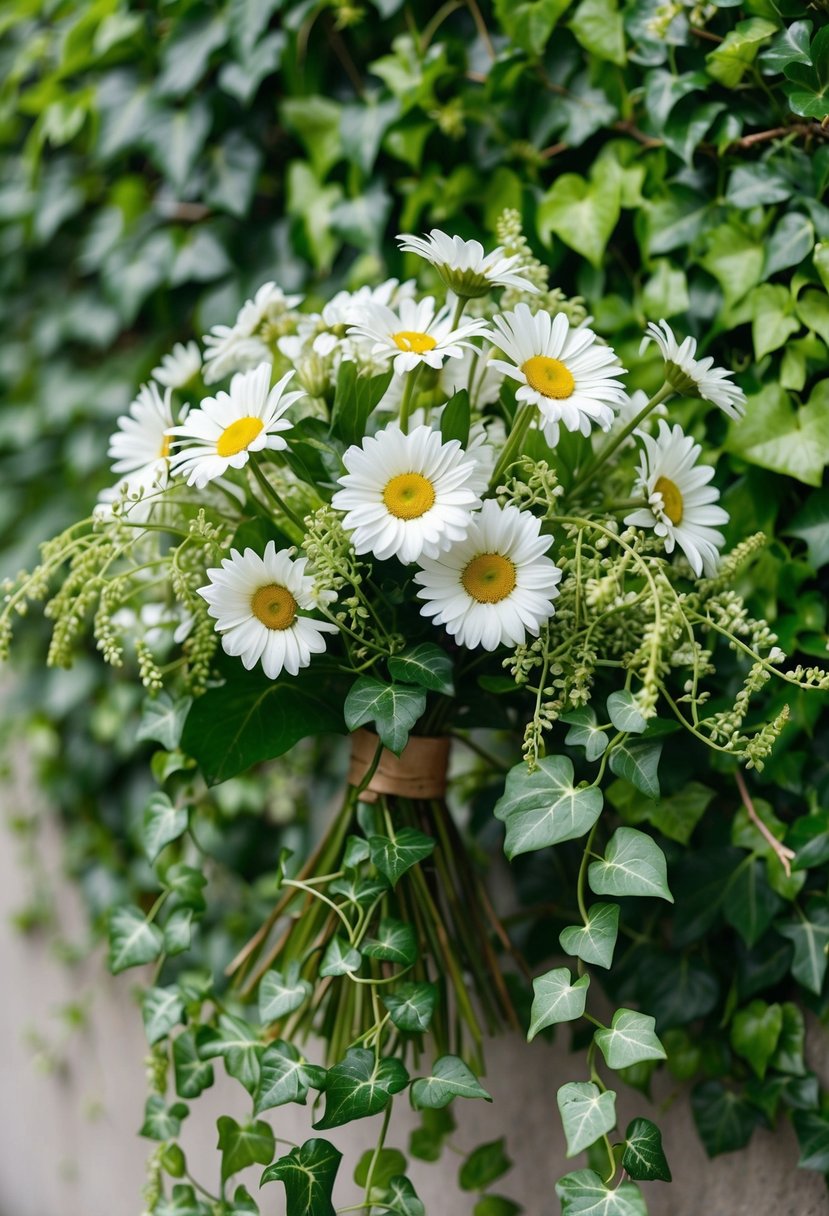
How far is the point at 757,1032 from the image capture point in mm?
869

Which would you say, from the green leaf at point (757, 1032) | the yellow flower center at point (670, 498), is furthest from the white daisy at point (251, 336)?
the green leaf at point (757, 1032)

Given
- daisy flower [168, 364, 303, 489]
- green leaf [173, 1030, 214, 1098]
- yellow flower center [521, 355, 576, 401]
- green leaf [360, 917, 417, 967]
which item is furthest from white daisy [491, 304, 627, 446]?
green leaf [173, 1030, 214, 1098]

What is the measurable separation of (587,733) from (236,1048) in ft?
1.32

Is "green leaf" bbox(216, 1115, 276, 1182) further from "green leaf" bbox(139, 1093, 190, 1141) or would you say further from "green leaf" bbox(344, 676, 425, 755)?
"green leaf" bbox(344, 676, 425, 755)

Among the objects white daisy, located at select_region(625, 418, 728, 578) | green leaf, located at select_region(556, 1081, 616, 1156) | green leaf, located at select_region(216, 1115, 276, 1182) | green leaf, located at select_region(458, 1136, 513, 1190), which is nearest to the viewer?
green leaf, located at select_region(556, 1081, 616, 1156)

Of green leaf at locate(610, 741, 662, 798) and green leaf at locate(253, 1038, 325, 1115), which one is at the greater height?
green leaf at locate(610, 741, 662, 798)

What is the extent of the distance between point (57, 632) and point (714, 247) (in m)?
0.65

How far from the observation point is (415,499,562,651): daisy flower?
26.3 inches

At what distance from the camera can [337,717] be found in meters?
0.80

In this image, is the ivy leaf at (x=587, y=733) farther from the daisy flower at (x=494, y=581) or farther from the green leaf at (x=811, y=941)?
the green leaf at (x=811, y=941)

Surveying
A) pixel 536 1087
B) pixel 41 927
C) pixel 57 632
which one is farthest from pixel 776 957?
pixel 41 927

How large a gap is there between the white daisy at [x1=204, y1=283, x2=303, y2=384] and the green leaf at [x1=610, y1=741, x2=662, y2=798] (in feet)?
1.48

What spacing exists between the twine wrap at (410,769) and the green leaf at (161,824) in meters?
0.17

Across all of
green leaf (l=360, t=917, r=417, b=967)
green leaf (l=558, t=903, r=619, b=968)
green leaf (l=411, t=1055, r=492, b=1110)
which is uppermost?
green leaf (l=558, t=903, r=619, b=968)
